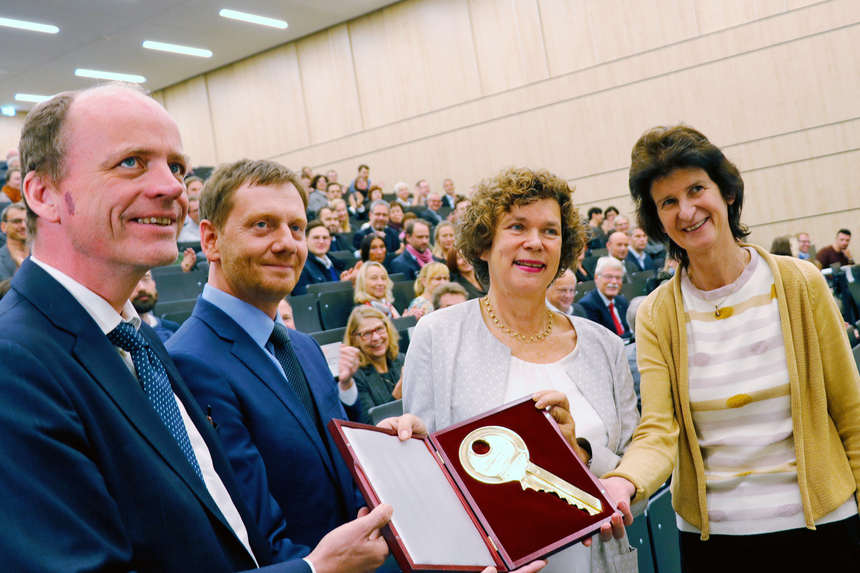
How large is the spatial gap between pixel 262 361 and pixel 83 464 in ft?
A: 1.83

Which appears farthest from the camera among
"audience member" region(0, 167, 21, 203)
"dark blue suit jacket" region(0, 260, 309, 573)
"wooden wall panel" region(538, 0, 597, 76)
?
"wooden wall panel" region(538, 0, 597, 76)

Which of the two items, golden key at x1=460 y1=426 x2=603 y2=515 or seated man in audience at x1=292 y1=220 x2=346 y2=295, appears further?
seated man in audience at x1=292 y1=220 x2=346 y2=295

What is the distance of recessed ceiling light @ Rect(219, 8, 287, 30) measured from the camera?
37.3ft

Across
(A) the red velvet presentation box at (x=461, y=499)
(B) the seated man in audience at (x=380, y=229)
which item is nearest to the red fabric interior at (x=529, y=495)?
(A) the red velvet presentation box at (x=461, y=499)

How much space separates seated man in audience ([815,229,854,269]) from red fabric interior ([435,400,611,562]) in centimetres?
943

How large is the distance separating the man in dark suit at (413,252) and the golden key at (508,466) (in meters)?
5.49

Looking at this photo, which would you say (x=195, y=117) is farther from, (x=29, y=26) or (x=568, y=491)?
(x=568, y=491)

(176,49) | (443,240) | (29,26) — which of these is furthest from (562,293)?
(176,49)

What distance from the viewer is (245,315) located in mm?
1421

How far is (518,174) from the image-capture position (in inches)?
67.3

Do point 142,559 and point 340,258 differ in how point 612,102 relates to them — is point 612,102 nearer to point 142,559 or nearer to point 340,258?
point 340,258

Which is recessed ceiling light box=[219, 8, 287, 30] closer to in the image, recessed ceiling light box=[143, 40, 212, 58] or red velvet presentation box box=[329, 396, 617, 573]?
recessed ceiling light box=[143, 40, 212, 58]

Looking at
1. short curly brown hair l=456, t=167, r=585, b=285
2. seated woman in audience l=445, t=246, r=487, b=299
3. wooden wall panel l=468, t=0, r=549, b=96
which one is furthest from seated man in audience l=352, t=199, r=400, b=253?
short curly brown hair l=456, t=167, r=585, b=285

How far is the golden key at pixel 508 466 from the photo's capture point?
1.30 m
